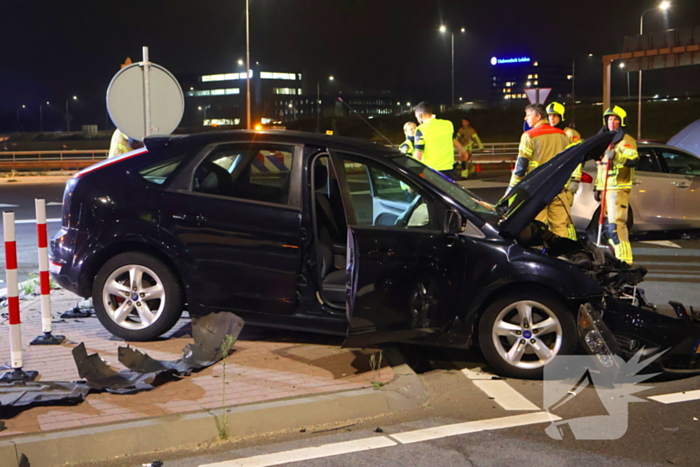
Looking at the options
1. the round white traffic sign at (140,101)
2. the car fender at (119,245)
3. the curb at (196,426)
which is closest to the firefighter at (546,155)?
the round white traffic sign at (140,101)

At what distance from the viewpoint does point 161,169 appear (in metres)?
6.28

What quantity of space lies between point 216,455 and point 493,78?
168706 millimetres

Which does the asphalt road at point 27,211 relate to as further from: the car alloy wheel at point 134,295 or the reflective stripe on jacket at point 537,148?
the reflective stripe on jacket at point 537,148

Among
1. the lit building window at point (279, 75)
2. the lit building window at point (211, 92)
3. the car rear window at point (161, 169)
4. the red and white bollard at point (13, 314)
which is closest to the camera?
the red and white bollard at point (13, 314)

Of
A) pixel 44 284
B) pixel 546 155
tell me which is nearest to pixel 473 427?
pixel 44 284

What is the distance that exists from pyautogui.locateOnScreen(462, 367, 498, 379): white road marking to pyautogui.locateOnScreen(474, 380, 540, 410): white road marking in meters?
0.12

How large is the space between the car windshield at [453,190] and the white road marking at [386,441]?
155 cm

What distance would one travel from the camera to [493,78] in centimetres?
16638

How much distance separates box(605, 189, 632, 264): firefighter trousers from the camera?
30.5ft

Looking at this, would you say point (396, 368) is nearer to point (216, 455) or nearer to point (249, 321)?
point (249, 321)

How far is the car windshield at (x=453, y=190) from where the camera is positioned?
5773 mm

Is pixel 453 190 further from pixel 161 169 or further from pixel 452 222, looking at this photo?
pixel 161 169

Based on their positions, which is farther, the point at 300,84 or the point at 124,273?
the point at 300,84

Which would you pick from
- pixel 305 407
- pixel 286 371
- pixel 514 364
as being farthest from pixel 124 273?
pixel 514 364
